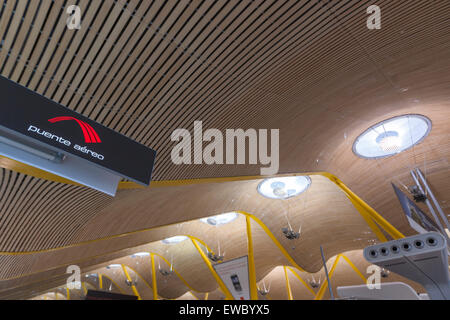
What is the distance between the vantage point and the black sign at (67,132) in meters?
3.71

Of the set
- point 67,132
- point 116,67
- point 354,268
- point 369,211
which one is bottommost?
point 354,268

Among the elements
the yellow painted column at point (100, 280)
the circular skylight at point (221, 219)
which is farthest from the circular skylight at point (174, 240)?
the yellow painted column at point (100, 280)

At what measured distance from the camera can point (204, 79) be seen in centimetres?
679

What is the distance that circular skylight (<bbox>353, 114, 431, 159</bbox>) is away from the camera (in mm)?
11750

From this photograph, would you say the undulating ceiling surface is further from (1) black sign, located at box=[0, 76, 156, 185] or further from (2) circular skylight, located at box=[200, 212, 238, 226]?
(2) circular skylight, located at box=[200, 212, 238, 226]

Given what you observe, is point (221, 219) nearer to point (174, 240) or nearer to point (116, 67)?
point (174, 240)

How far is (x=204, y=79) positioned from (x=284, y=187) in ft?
38.6

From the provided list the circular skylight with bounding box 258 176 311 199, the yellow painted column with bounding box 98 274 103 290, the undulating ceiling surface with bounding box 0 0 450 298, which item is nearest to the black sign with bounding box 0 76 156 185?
the undulating ceiling surface with bounding box 0 0 450 298

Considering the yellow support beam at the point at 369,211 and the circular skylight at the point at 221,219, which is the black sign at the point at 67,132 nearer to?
the yellow support beam at the point at 369,211

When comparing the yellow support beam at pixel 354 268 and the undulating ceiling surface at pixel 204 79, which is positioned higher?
the undulating ceiling surface at pixel 204 79

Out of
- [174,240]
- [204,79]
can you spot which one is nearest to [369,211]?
[204,79]

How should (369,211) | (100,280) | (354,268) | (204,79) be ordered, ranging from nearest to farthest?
(204,79), (369,211), (354,268), (100,280)

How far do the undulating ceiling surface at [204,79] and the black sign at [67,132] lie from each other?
193cm

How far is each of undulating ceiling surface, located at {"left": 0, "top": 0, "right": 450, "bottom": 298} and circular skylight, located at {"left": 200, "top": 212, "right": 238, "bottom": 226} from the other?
27.8ft
